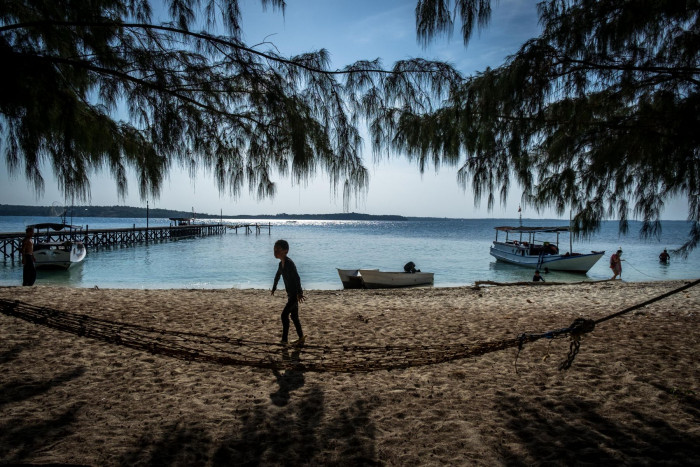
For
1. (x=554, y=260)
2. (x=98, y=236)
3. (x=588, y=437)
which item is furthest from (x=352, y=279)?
(x=98, y=236)

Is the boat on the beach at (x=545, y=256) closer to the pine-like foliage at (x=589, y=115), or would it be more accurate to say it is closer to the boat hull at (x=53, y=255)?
the pine-like foliage at (x=589, y=115)

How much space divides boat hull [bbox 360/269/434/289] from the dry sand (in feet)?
36.2

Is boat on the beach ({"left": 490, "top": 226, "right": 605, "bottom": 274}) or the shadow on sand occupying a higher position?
the shadow on sand

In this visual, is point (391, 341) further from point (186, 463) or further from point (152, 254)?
point (152, 254)

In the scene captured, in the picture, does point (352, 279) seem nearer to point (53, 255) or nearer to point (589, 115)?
point (589, 115)

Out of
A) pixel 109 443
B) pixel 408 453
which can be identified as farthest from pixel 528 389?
pixel 109 443

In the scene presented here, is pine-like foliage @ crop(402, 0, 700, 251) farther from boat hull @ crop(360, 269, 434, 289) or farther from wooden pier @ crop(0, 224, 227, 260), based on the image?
wooden pier @ crop(0, 224, 227, 260)

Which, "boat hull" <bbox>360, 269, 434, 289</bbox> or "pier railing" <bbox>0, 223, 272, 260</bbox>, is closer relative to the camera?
"boat hull" <bbox>360, 269, 434, 289</bbox>

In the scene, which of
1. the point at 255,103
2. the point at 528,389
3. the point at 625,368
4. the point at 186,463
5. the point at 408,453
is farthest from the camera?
the point at 625,368

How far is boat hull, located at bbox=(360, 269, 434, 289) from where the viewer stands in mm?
17844

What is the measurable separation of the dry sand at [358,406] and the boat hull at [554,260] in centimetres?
2046

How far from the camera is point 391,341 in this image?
6.54 m

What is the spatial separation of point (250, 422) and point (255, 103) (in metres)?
2.93

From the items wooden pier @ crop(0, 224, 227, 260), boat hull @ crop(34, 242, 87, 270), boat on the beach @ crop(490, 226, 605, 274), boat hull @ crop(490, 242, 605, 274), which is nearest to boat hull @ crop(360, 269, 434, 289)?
boat on the beach @ crop(490, 226, 605, 274)
